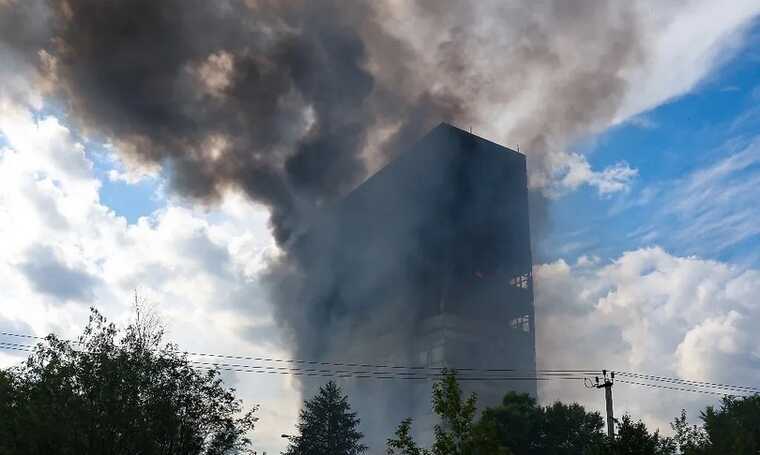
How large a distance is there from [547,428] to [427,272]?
2498 inches

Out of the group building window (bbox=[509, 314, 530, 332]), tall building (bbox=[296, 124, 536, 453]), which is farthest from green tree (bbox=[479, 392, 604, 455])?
building window (bbox=[509, 314, 530, 332])

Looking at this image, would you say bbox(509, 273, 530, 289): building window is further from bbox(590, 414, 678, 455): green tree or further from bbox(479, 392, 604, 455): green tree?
bbox(590, 414, 678, 455): green tree

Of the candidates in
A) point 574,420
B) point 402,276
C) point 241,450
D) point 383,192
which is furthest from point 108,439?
point 383,192

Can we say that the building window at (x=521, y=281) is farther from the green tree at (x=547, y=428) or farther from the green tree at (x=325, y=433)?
the green tree at (x=325, y=433)

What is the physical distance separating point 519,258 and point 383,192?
3148 cm

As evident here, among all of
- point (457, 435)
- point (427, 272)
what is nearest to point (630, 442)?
point (457, 435)

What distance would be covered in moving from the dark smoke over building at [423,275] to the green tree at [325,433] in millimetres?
50378

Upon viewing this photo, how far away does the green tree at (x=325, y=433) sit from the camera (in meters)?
68.9

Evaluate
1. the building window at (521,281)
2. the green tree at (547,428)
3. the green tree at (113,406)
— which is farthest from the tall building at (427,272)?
the green tree at (113,406)

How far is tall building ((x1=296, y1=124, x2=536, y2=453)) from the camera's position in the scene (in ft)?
412

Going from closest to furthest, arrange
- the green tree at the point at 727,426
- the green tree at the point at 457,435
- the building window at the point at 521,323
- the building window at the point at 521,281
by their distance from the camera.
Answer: the green tree at the point at 457,435 → the green tree at the point at 727,426 → the building window at the point at 521,323 → the building window at the point at 521,281

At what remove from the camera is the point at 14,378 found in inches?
1250

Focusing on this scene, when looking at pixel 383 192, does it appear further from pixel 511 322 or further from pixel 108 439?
pixel 108 439

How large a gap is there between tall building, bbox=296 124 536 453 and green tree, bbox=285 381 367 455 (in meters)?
50.9
